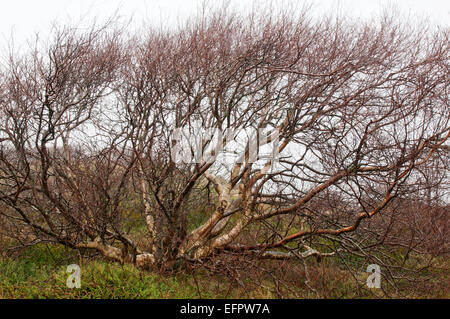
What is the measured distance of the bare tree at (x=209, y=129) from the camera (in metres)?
5.43

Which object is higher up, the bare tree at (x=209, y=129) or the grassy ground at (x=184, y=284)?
the bare tree at (x=209, y=129)

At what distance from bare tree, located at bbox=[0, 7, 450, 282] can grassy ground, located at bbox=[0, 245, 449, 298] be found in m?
0.44

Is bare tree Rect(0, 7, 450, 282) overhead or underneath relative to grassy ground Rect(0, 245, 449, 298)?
overhead

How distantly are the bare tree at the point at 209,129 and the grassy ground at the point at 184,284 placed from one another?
438 millimetres

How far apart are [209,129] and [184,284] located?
2.57 m

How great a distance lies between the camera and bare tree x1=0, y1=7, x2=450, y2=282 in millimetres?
5430

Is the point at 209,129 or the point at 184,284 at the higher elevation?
the point at 209,129

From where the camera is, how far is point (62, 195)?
20.0 feet

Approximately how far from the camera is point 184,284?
5.25 meters

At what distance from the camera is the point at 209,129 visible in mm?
6188

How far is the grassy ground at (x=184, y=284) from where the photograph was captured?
4.58m

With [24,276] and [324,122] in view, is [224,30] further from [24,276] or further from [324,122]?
[24,276]

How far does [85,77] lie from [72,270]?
3.24 meters

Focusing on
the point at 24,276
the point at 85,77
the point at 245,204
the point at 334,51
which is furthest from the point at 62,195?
the point at 334,51
